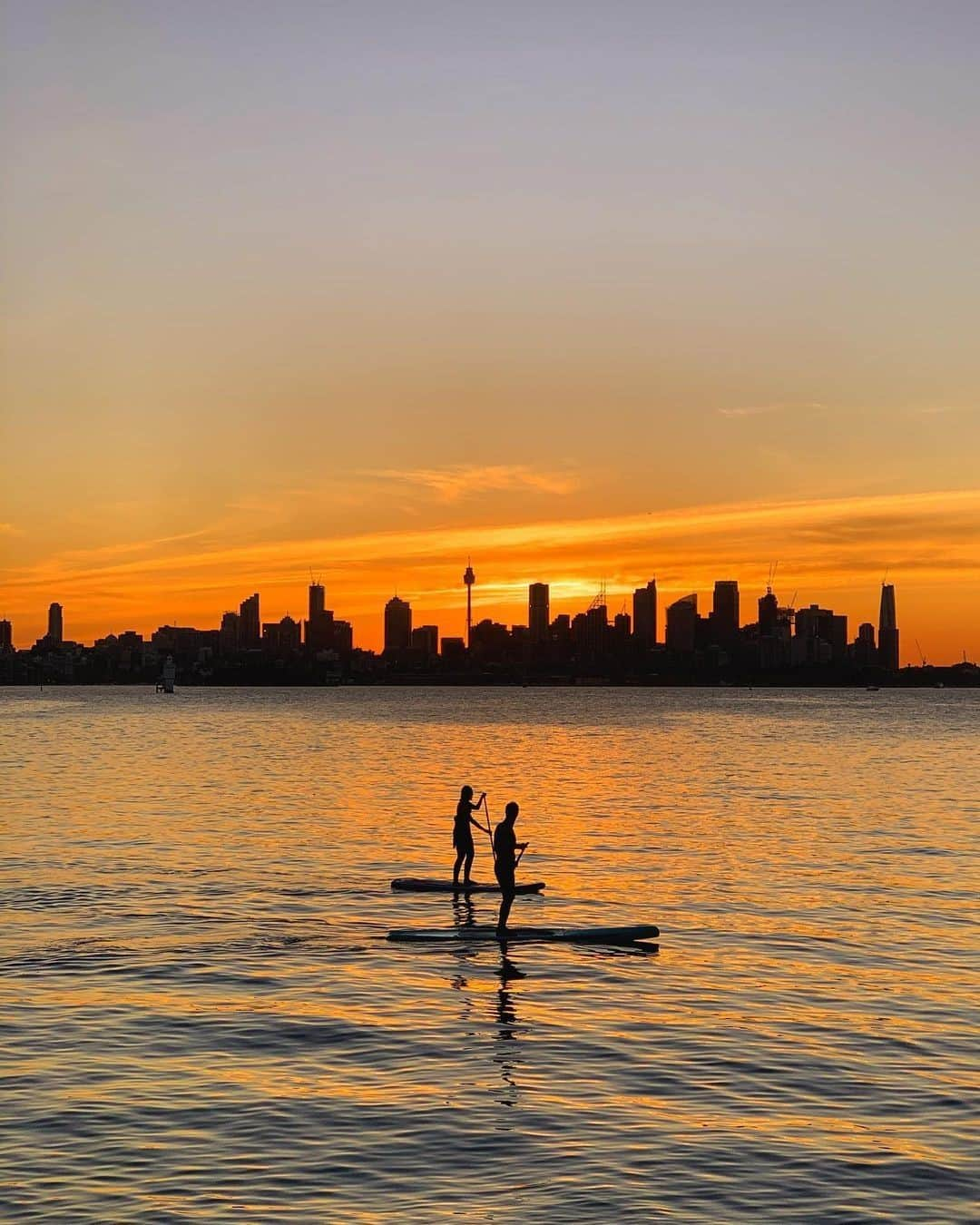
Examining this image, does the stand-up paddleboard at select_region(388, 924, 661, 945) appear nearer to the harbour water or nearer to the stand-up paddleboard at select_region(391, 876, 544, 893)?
the harbour water

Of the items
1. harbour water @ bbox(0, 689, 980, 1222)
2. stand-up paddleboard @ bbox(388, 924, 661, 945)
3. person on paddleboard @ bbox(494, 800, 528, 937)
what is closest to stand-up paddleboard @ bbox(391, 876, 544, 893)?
harbour water @ bbox(0, 689, 980, 1222)

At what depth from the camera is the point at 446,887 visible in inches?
1747

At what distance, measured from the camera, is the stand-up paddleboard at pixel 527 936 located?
35.2 metres

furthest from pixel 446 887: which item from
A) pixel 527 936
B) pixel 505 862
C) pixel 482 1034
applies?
pixel 482 1034

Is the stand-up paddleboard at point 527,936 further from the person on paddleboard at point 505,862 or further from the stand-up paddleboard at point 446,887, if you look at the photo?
the stand-up paddleboard at point 446,887

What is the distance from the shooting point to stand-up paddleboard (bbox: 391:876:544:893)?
4366cm

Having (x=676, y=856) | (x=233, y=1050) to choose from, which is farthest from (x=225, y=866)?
(x=233, y=1050)

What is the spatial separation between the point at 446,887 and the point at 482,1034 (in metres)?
18.4

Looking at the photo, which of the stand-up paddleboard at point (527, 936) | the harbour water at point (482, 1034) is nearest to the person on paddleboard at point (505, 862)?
the stand-up paddleboard at point (527, 936)

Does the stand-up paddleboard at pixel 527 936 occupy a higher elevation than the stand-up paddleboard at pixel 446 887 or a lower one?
higher

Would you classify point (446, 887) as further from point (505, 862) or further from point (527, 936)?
point (505, 862)

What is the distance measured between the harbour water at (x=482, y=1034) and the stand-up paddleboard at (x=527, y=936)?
0.54 meters

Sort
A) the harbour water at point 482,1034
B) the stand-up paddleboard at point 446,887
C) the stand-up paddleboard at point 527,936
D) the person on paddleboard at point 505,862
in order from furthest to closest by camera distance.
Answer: the stand-up paddleboard at point 446,887
the stand-up paddleboard at point 527,936
the person on paddleboard at point 505,862
the harbour water at point 482,1034

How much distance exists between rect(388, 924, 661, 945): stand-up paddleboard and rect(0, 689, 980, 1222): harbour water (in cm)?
54
